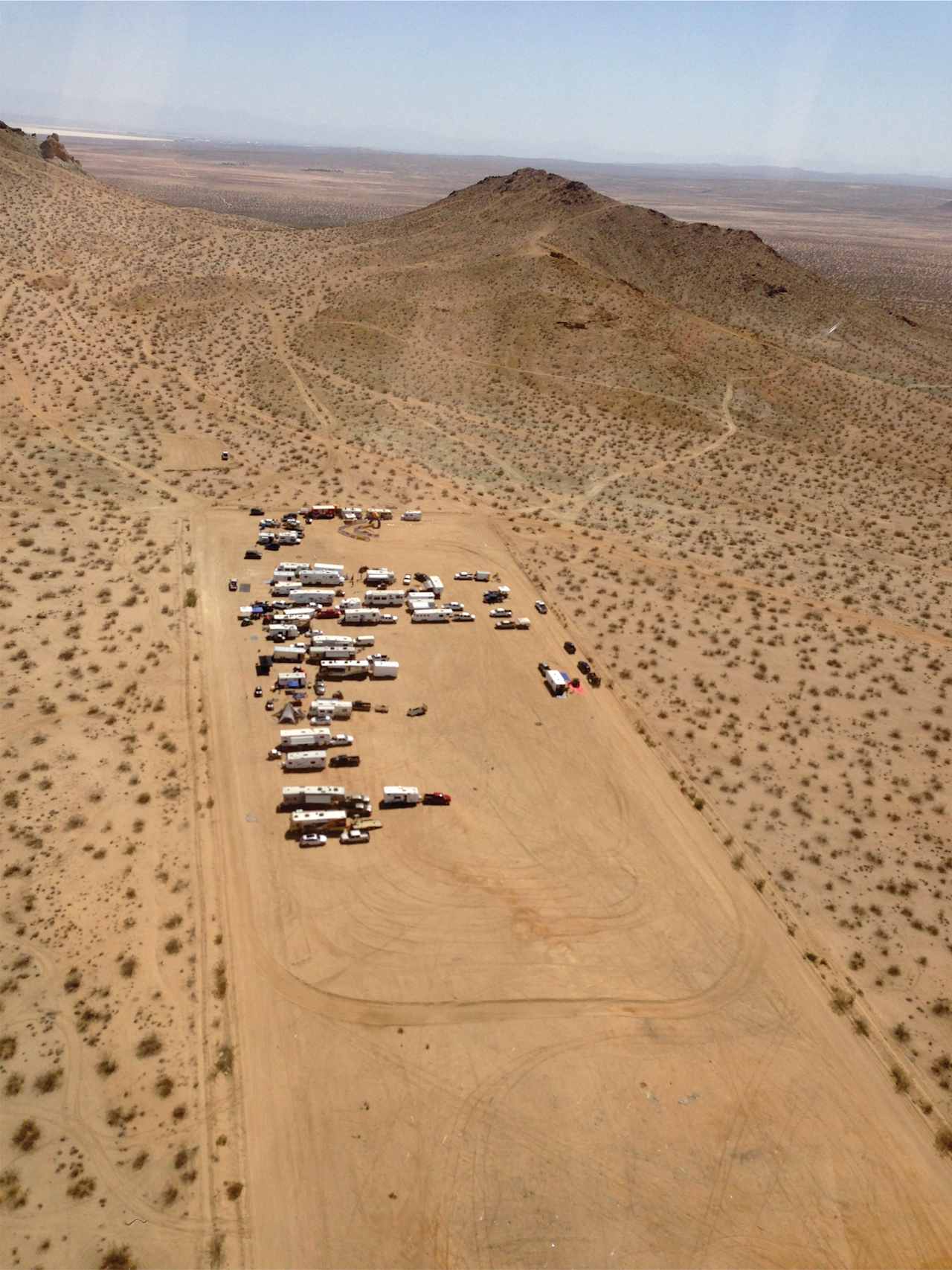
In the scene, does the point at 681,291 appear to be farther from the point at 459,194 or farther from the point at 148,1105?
the point at 148,1105

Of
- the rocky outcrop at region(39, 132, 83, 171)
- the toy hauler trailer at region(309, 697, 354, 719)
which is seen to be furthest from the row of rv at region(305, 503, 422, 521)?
the rocky outcrop at region(39, 132, 83, 171)

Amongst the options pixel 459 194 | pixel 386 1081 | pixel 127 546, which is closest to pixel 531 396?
pixel 127 546

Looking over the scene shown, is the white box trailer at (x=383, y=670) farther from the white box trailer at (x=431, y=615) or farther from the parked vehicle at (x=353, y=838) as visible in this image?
the parked vehicle at (x=353, y=838)

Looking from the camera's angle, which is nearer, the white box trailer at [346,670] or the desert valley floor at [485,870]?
the desert valley floor at [485,870]

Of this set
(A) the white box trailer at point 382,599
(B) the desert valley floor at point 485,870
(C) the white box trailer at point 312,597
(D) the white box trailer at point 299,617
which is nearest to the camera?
(B) the desert valley floor at point 485,870

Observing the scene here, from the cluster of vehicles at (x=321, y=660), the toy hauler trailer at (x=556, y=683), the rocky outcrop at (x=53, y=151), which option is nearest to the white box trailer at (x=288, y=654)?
the cluster of vehicles at (x=321, y=660)
